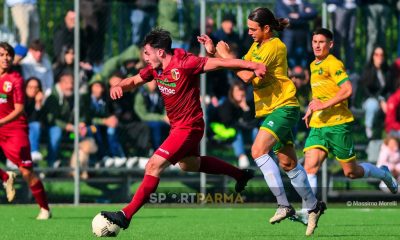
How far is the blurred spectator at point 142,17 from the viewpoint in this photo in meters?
19.2

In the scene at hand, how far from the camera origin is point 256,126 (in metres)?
19.0

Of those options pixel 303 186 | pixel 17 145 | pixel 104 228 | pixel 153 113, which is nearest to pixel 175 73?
pixel 104 228

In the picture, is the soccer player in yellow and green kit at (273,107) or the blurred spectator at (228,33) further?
the blurred spectator at (228,33)

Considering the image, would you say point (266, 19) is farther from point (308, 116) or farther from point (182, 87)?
point (308, 116)

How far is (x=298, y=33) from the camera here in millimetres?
19406

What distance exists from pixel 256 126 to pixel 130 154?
2.14 m

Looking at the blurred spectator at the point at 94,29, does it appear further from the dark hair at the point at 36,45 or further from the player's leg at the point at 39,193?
the player's leg at the point at 39,193

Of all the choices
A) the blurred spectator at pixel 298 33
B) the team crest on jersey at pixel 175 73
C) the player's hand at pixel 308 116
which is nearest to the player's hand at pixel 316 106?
the player's hand at pixel 308 116

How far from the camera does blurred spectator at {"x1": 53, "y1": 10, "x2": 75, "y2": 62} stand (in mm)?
19094

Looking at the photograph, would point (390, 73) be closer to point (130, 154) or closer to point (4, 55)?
point (130, 154)

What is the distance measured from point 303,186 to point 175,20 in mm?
7069

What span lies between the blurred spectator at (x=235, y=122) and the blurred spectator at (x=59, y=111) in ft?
7.81

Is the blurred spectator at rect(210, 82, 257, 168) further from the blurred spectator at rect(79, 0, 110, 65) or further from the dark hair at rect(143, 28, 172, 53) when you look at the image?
the dark hair at rect(143, 28, 172, 53)

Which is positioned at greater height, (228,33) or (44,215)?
(228,33)
